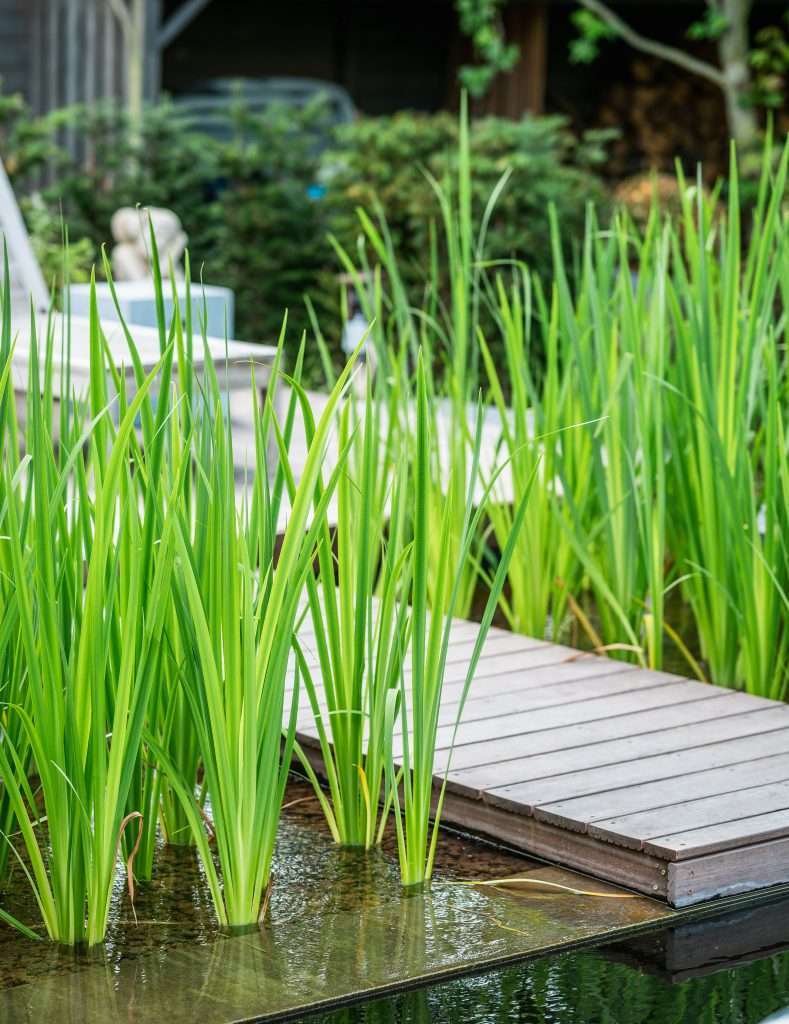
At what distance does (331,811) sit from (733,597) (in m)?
1.06

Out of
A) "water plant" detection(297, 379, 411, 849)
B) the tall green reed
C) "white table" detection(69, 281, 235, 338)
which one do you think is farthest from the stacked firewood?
"water plant" detection(297, 379, 411, 849)

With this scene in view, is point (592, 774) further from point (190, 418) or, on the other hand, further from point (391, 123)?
point (391, 123)

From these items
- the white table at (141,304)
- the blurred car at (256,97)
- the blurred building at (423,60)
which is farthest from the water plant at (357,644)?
the blurred car at (256,97)

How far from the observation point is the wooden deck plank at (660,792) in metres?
2.49

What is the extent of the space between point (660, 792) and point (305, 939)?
2.35 ft

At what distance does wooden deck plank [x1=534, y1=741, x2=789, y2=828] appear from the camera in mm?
2494

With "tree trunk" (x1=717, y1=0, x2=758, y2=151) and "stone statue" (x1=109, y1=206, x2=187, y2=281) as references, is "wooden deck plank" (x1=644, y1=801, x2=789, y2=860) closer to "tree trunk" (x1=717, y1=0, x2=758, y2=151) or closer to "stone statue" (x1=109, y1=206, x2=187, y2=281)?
"stone statue" (x1=109, y1=206, x2=187, y2=281)

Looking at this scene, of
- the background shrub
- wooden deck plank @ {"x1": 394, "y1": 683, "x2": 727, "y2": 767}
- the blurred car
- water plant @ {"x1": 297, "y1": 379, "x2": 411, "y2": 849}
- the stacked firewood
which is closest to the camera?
water plant @ {"x1": 297, "y1": 379, "x2": 411, "y2": 849}

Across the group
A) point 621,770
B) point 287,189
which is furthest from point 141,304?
point 621,770

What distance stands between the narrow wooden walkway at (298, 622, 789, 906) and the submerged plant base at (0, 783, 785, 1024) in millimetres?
67

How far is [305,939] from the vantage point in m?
2.18

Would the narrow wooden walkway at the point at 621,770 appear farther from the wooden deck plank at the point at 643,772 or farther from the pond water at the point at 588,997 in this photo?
the pond water at the point at 588,997

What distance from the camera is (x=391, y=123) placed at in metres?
8.23

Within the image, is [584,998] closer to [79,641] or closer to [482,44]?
[79,641]
